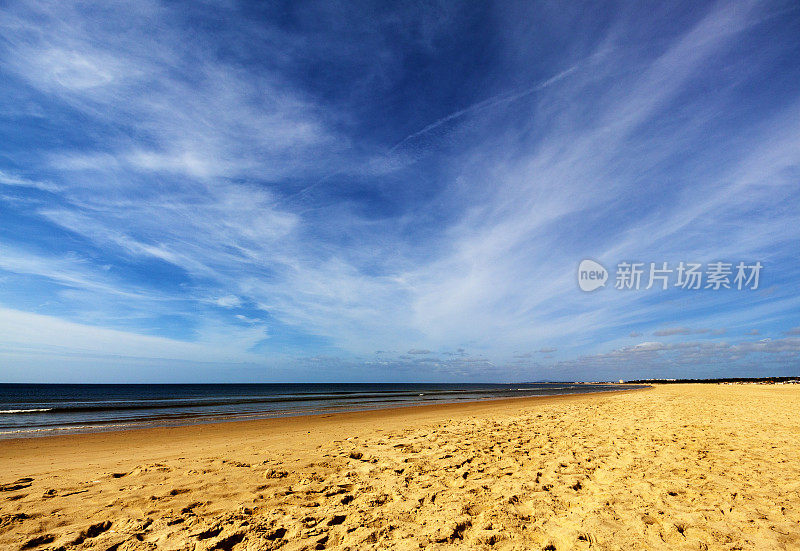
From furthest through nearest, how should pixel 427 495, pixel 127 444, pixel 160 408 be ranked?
pixel 160 408
pixel 127 444
pixel 427 495

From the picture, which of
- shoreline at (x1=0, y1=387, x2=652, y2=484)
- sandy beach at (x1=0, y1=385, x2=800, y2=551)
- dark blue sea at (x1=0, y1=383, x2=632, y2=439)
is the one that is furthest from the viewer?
dark blue sea at (x1=0, y1=383, x2=632, y2=439)

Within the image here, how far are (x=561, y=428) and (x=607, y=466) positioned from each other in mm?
A: 4582

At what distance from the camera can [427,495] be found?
5230mm

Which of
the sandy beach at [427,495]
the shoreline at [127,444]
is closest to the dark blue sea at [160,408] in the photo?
the shoreline at [127,444]

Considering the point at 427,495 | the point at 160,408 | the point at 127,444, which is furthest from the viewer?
the point at 160,408

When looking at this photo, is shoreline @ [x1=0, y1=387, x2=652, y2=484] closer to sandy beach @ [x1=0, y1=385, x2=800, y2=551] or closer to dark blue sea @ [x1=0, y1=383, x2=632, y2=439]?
sandy beach @ [x1=0, y1=385, x2=800, y2=551]

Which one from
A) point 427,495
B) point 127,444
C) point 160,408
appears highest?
point 427,495

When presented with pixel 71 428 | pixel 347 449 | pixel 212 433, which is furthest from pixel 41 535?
pixel 71 428

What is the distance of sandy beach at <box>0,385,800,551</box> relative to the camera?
4059mm

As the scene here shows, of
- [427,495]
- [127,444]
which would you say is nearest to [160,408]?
[127,444]

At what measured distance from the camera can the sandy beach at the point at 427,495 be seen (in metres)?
4.06

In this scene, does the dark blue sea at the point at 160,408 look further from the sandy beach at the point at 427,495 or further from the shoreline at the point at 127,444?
the sandy beach at the point at 427,495

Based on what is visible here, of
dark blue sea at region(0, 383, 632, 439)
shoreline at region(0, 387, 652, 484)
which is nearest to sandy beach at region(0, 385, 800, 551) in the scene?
shoreline at region(0, 387, 652, 484)

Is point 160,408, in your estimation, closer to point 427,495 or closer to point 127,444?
point 127,444
